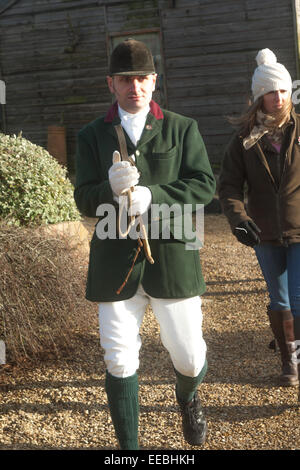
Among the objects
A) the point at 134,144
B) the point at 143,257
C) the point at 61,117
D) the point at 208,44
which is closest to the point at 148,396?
the point at 143,257

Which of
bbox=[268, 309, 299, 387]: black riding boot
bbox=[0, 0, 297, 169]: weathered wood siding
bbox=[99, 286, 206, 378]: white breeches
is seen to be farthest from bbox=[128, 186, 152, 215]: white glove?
bbox=[0, 0, 297, 169]: weathered wood siding

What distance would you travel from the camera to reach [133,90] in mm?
2652

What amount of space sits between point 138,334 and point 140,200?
1.95 feet

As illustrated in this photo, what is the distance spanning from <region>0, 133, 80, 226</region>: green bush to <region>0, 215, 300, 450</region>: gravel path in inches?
48.8

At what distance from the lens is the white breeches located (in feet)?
8.43

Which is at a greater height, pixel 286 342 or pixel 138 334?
pixel 138 334

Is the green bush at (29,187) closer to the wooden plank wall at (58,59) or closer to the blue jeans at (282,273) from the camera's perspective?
the blue jeans at (282,273)

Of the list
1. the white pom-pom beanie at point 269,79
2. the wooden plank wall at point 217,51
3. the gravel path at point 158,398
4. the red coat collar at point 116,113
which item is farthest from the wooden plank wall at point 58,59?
the red coat collar at point 116,113

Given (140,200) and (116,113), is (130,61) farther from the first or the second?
(140,200)

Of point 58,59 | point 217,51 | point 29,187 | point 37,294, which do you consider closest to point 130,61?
point 37,294

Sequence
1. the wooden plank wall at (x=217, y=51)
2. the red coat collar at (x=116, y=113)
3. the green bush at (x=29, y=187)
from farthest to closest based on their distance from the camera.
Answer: the wooden plank wall at (x=217, y=51), the green bush at (x=29, y=187), the red coat collar at (x=116, y=113)

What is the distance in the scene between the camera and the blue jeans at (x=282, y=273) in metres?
3.30

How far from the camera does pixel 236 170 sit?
3.60 metres

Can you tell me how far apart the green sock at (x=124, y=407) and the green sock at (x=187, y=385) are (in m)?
0.28
